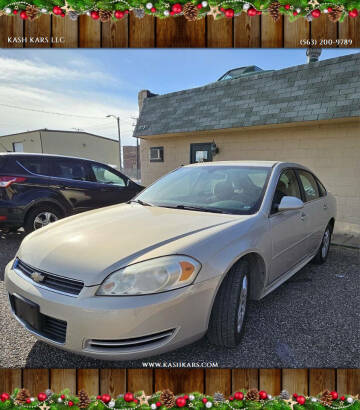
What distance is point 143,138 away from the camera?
5.26 meters

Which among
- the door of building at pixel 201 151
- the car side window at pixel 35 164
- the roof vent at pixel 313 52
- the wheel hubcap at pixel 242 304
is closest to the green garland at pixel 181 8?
the roof vent at pixel 313 52

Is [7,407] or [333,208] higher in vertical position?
[333,208]

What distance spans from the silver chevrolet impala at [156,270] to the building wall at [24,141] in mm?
1726

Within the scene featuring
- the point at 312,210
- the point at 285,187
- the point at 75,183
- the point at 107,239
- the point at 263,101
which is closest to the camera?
the point at 107,239

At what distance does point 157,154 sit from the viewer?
573 centimetres

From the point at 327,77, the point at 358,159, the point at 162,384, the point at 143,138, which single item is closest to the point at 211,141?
the point at 143,138

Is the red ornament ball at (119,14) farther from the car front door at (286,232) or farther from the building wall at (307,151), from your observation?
the building wall at (307,151)

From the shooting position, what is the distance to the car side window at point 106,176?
521 cm

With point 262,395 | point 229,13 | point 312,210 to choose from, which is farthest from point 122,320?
point 312,210

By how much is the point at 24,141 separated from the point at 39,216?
4.23 feet

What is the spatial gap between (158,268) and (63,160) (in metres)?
3.95

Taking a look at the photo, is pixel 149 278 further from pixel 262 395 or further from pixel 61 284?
pixel 262 395

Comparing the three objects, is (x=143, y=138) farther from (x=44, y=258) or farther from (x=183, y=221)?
(x=44, y=258)

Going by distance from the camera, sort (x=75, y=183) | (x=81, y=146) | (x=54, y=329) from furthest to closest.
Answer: (x=75, y=183) → (x=81, y=146) → (x=54, y=329)
